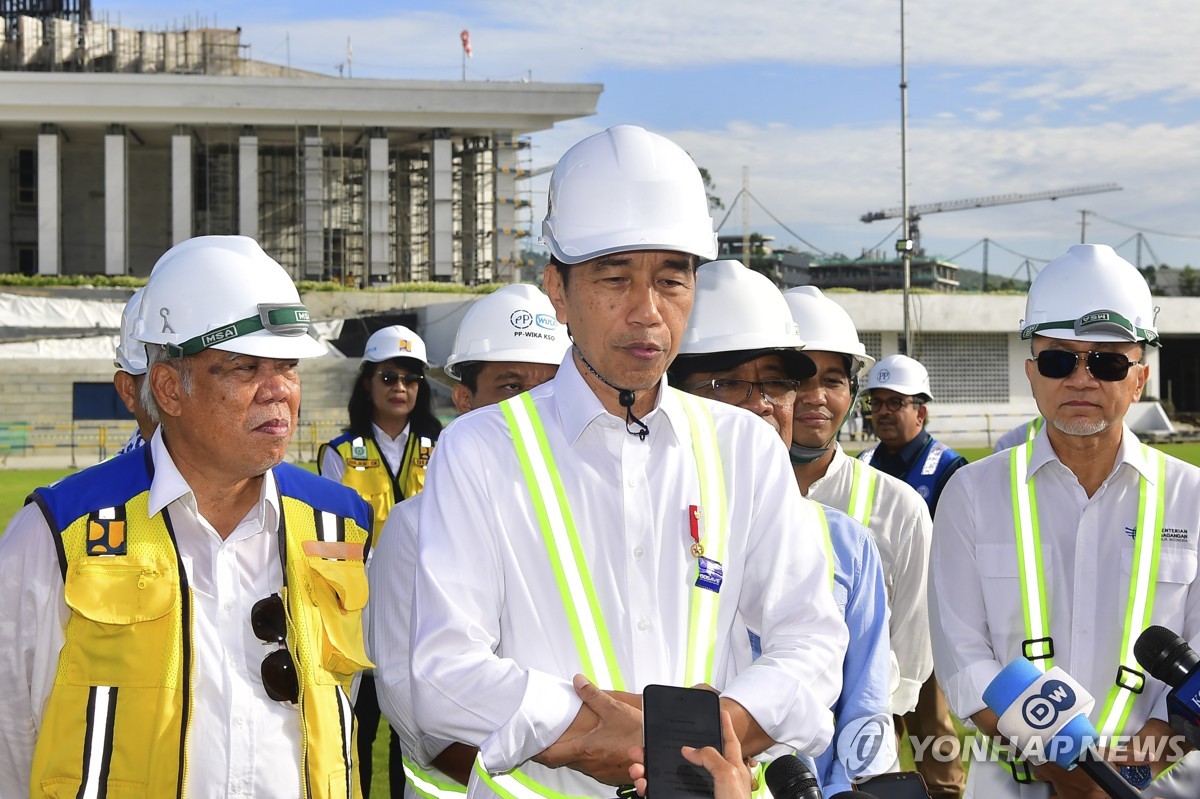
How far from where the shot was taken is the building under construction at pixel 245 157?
5419 centimetres

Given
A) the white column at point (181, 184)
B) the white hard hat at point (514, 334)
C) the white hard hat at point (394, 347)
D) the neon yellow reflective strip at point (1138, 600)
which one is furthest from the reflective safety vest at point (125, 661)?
the white column at point (181, 184)

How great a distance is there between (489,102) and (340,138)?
6.93 metres

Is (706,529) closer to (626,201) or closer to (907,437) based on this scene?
(626,201)

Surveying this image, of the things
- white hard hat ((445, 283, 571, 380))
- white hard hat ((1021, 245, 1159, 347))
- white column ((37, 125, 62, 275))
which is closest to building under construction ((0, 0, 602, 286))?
white column ((37, 125, 62, 275))

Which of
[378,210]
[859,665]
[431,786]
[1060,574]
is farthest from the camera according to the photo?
[378,210]

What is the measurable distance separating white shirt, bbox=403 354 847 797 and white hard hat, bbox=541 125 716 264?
318 mm

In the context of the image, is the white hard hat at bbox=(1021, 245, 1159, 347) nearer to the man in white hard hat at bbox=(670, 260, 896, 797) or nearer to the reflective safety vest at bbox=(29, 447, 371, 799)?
the man in white hard hat at bbox=(670, 260, 896, 797)

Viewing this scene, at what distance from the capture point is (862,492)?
16.8 ft

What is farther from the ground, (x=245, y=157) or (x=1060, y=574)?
(x=245, y=157)

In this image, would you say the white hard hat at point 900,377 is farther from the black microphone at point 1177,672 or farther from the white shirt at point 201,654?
the white shirt at point 201,654

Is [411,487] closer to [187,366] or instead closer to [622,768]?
[187,366]

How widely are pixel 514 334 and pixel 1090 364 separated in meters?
2.78

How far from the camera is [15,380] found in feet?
123

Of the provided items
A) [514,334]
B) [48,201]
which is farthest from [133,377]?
[48,201]
